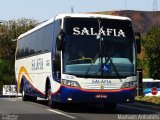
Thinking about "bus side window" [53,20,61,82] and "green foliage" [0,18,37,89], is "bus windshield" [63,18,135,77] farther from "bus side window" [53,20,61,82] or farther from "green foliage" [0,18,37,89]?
"green foliage" [0,18,37,89]

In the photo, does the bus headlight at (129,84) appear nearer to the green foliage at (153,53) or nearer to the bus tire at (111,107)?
the bus tire at (111,107)

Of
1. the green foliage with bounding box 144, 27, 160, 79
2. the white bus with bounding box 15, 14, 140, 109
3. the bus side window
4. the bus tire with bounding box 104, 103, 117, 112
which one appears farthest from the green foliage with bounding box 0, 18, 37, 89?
the white bus with bounding box 15, 14, 140, 109

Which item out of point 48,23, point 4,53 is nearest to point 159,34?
point 4,53

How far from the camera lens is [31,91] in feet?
84.8

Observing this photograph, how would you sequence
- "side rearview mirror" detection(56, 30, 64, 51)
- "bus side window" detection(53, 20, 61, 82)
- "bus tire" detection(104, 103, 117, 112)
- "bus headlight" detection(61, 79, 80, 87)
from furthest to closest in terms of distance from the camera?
1. "bus tire" detection(104, 103, 117, 112)
2. "bus side window" detection(53, 20, 61, 82)
3. "side rearview mirror" detection(56, 30, 64, 51)
4. "bus headlight" detection(61, 79, 80, 87)

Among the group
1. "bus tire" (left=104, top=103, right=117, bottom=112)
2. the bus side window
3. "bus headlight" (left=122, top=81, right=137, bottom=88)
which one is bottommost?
"bus tire" (left=104, top=103, right=117, bottom=112)

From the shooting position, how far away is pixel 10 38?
7094 cm

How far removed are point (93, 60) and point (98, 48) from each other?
1.79ft

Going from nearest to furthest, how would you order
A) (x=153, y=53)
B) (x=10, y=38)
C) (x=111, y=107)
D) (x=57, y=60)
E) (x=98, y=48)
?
(x=98, y=48)
(x=57, y=60)
(x=111, y=107)
(x=153, y=53)
(x=10, y=38)

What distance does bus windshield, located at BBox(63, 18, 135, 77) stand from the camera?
731 inches

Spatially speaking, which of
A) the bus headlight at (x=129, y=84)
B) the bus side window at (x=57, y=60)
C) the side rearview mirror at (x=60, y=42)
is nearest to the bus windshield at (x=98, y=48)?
the side rearview mirror at (x=60, y=42)

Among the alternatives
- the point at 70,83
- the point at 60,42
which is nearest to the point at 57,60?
the point at 60,42

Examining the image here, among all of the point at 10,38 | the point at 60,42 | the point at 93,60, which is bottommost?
the point at 93,60

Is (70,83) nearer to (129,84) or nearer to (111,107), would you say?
(129,84)
